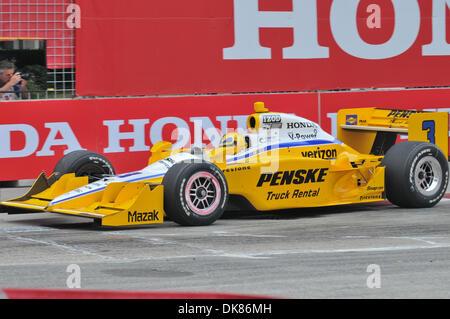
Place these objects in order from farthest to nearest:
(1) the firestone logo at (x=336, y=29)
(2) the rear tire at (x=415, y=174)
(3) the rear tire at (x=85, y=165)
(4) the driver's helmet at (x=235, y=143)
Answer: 1. (1) the firestone logo at (x=336, y=29)
2. (2) the rear tire at (x=415, y=174)
3. (3) the rear tire at (x=85, y=165)
4. (4) the driver's helmet at (x=235, y=143)

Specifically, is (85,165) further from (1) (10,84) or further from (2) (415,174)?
(2) (415,174)

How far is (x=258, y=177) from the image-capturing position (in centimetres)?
1077

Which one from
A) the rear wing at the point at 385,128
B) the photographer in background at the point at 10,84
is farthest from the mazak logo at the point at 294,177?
the photographer in background at the point at 10,84

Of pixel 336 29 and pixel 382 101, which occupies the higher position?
pixel 336 29

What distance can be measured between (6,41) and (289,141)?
4.58 m

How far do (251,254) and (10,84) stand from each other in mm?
6259

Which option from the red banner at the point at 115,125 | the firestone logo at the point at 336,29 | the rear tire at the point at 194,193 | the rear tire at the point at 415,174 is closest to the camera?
the rear tire at the point at 194,193

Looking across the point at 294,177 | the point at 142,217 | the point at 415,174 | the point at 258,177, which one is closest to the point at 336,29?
the point at 415,174

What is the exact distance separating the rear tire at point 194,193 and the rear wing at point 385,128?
313 cm

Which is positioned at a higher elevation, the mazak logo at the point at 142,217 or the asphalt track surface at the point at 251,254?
the mazak logo at the point at 142,217

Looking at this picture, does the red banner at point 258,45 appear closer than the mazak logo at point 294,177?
No

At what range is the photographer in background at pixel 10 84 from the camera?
13.2 metres

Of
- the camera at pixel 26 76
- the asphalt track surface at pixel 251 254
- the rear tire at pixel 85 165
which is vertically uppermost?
the camera at pixel 26 76

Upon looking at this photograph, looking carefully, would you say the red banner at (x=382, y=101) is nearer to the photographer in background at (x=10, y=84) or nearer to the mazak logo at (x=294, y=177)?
the mazak logo at (x=294, y=177)
